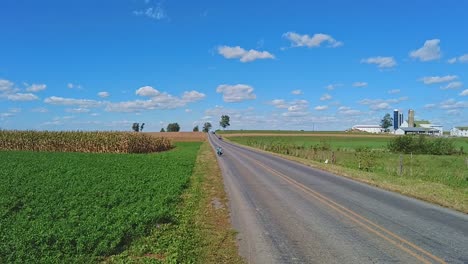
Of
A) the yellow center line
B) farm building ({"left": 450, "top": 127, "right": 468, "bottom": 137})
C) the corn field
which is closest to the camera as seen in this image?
the yellow center line

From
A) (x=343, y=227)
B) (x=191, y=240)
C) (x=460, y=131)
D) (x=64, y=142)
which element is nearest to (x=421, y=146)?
(x=64, y=142)

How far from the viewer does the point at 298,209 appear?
12.8 m

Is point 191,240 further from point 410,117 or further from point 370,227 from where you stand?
point 410,117

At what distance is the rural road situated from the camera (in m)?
7.93

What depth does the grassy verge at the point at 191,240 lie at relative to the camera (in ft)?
25.6

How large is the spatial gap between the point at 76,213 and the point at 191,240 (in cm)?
395

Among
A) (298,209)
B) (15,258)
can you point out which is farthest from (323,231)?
(15,258)

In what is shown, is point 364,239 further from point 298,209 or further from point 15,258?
point 15,258

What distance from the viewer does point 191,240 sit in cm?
910

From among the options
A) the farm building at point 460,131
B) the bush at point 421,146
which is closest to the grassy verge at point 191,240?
the bush at point 421,146

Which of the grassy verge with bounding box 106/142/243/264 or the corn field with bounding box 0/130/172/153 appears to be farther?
the corn field with bounding box 0/130/172/153

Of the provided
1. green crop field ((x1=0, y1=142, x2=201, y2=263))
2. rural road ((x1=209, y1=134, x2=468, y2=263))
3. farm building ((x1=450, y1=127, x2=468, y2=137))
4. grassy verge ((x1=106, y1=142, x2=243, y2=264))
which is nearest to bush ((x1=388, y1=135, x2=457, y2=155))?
rural road ((x1=209, y1=134, x2=468, y2=263))

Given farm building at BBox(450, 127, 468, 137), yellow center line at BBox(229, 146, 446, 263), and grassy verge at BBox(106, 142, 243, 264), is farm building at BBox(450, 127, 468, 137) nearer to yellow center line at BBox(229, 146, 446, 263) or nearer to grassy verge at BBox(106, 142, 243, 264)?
yellow center line at BBox(229, 146, 446, 263)

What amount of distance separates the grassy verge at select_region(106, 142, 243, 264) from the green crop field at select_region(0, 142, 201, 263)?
1.31ft
